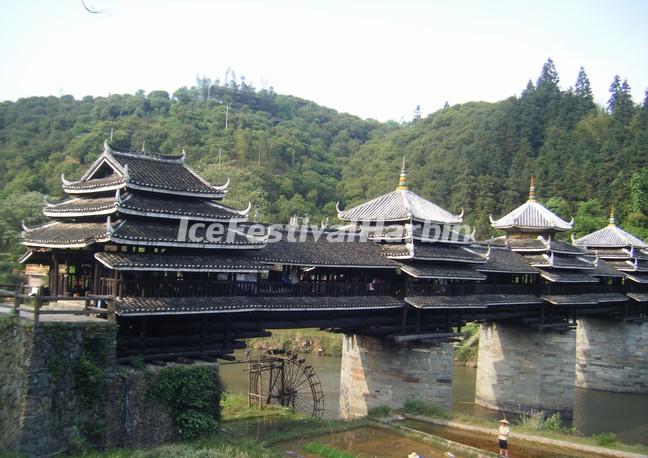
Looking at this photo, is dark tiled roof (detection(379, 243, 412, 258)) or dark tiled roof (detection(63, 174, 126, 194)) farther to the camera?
dark tiled roof (detection(379, 243, 412, 258))

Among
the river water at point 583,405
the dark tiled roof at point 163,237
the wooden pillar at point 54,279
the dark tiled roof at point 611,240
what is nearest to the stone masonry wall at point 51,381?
the dark tiled roof at point 163,237

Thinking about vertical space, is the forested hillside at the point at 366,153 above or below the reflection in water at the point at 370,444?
above

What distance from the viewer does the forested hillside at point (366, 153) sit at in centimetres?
6488

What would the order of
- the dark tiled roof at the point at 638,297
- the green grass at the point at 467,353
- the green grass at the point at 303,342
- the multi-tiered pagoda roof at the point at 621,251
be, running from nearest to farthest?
the dark tiled roof at the point at 638,297 < the multi-tiered pagoda roof at the point at 621,251 < the green grass at the point at 467,353 < the green grass at the point at 303,342

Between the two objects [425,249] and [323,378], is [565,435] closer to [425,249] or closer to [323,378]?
[425,249]

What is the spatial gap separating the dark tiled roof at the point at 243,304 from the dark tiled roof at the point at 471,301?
34.6 inches

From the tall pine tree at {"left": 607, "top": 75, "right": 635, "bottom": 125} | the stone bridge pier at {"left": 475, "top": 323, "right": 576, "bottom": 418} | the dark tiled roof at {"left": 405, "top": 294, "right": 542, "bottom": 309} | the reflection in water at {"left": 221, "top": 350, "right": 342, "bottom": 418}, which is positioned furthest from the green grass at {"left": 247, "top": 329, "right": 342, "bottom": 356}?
the tall pine tree at {"left": 607, "top": 75, "right": 635, "bottom": 125}

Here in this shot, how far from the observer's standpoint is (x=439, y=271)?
25875 mm

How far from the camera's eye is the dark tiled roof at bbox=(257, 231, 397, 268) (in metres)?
21.6

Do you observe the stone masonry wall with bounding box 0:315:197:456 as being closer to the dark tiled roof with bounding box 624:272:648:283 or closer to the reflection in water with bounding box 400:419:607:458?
the reflection in water with bounding box 400:419:607:458

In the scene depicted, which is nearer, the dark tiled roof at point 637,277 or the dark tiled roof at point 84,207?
the dark tiled roof at point 84,207

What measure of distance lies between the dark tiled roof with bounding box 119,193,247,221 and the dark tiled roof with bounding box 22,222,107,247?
3.31 feet

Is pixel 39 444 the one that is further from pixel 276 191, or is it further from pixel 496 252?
pixel 276 191

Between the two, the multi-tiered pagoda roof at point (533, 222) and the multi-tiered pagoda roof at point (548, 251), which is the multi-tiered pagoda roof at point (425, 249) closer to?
the multi-tiered pagoda roof at point (548, 251)
